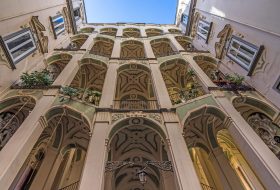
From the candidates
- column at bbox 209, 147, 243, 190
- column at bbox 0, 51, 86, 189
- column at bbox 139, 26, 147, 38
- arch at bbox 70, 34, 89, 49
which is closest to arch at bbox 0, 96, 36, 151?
column at bbox 0, 51, 86, 189

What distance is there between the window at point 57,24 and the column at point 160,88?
8381 mm

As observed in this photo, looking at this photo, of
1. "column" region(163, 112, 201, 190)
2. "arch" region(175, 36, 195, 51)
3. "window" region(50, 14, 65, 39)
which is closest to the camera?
"column" region(163, 112, 201, 190)

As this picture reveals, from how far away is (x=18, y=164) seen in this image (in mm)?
8164

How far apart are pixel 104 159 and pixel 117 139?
15.2 feet

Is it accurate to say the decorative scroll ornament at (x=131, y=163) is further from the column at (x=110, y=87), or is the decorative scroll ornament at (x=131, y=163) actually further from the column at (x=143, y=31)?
the column at (x=143, y=31)

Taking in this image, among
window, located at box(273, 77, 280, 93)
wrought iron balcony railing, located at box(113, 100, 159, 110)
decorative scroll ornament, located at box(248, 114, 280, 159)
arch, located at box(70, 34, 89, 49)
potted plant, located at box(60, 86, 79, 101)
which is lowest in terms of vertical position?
decorative scroll ornament, located at box(248, 114, 280, 159)

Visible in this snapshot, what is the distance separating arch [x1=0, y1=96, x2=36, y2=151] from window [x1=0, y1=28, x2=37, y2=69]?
2036 millimetres

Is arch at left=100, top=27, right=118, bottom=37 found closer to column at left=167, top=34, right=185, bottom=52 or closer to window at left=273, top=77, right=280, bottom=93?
column at left=167, top=34, right=185, bottom=52

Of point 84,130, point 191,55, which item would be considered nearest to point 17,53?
point 84,130

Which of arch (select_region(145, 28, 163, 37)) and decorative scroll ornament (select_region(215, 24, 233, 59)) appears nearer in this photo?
decorative scroll ornament (select_region(215, 24, 233, 59))

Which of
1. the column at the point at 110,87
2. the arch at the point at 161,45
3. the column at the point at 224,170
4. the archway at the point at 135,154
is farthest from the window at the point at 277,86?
the arch at the point at 161,45

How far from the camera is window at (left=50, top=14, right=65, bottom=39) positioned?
59.1ft

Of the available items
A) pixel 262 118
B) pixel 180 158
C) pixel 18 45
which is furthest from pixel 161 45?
pixel 180 158

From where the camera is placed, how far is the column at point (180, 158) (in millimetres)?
7863
